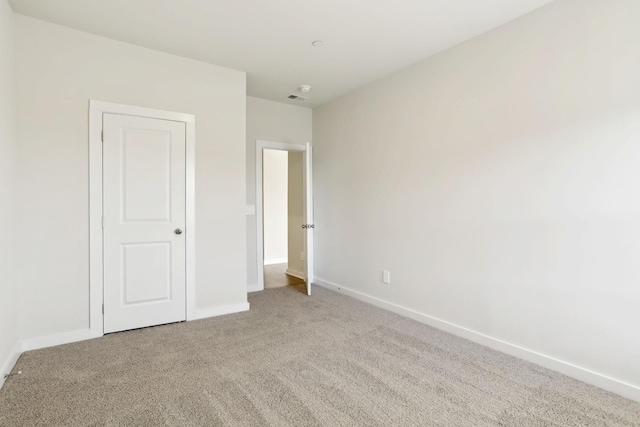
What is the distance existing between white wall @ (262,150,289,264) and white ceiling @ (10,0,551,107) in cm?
363

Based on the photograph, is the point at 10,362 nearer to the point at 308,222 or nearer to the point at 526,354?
the point at 308,222

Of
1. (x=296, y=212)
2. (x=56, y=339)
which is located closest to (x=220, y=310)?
(x=56, y=339)

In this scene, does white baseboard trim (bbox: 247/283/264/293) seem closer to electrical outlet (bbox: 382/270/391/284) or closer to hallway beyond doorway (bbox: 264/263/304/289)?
hallway beyond doorway (bbox: 264/263/304/289)

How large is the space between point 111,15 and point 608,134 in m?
3.65

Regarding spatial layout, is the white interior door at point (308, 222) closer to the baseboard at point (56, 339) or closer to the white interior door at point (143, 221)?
the white interior door at point (143, 221)

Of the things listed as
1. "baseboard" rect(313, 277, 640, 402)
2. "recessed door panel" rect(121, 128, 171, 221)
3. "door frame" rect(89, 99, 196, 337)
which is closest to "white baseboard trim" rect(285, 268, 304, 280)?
"baseboard" rect(313, 277, 640, 402)

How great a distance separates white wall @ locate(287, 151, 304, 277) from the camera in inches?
212

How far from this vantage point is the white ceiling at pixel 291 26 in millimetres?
2395

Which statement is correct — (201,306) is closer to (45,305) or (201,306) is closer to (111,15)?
(45,305)

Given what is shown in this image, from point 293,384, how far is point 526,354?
179 cm

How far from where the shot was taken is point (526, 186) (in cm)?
247

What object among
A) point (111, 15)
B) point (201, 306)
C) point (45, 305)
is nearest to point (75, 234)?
point (45, 305)

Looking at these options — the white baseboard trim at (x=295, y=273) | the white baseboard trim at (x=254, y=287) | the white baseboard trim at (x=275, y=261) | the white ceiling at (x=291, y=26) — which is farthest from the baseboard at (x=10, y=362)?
the white baseboard trim at (x=275, y=261)

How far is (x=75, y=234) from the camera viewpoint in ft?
9.11
